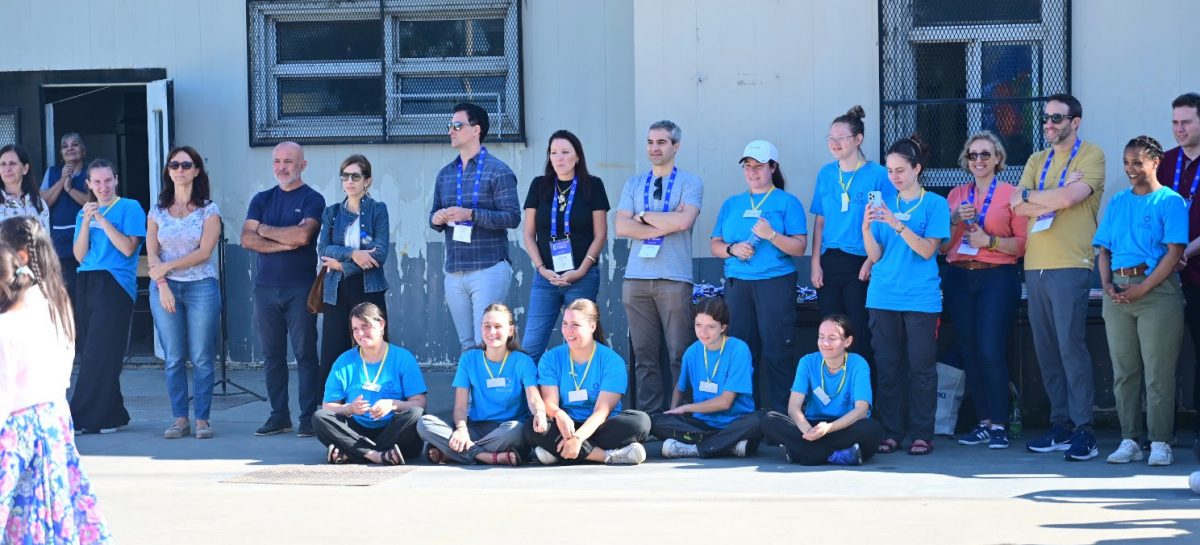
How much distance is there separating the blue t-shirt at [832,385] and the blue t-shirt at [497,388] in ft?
4.87

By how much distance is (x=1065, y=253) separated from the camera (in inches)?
311

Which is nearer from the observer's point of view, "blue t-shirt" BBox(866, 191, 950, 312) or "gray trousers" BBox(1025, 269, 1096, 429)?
"gray trousers" BBox(1025, 269, 1096, 429)

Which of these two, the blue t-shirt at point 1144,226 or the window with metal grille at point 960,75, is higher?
the window with metal grille at point 960,75

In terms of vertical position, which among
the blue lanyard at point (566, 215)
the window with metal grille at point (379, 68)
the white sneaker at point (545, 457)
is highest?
the window with metal grille at point (379, 68)

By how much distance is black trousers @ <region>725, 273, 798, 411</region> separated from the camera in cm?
843

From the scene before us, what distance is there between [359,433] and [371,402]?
0.62ft

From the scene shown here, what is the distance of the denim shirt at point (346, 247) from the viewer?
8859 millimetres

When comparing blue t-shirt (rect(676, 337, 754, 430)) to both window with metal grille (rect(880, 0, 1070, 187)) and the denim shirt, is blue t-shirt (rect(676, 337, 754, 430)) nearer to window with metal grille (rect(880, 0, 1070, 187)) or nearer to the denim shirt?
the denim shirt

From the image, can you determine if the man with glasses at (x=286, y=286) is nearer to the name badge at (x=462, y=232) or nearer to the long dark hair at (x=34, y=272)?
the name badge at (x=462, y=232)

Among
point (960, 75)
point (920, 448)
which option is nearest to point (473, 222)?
point (920, 448)

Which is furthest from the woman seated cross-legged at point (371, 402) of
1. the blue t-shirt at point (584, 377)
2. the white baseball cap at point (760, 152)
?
the white baseball cap at point (760, 152)

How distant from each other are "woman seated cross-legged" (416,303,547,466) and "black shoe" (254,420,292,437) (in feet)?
4.61

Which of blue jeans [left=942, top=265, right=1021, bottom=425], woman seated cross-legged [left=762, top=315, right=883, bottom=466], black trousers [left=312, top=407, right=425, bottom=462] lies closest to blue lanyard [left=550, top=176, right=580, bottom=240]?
black trousers [left=312, top=407, right=425, bottom=462]

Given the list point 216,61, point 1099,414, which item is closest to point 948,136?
point 1099,414
